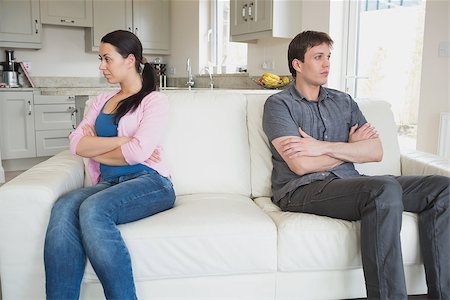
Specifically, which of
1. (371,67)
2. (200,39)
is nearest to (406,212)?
(371,67)

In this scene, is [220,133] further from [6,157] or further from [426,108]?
[6,157]

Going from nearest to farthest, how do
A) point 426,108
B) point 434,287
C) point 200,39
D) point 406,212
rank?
point 434,287, point 406,212, point 426,108, point 200,39

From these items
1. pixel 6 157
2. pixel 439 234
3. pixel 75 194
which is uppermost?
pixel 75 194

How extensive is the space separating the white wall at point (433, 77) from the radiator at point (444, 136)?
87 mm

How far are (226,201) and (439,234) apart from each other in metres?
0.82

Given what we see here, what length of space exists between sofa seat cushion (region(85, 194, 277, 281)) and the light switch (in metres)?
2.10

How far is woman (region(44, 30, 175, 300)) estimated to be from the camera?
1.43 meters

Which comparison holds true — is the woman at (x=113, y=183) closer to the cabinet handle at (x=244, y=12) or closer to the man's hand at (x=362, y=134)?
the man's hand at (x=362, y=134)

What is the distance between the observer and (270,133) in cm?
191

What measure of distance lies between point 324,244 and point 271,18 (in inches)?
103

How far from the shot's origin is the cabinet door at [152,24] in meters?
5.97

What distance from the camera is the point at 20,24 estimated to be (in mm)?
5109


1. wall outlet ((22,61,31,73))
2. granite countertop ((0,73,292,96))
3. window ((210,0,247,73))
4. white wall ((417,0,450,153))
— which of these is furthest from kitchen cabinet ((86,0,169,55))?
white wall ((417,0,450,153))

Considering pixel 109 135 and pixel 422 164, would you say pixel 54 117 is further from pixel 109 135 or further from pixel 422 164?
pixel 422 164
